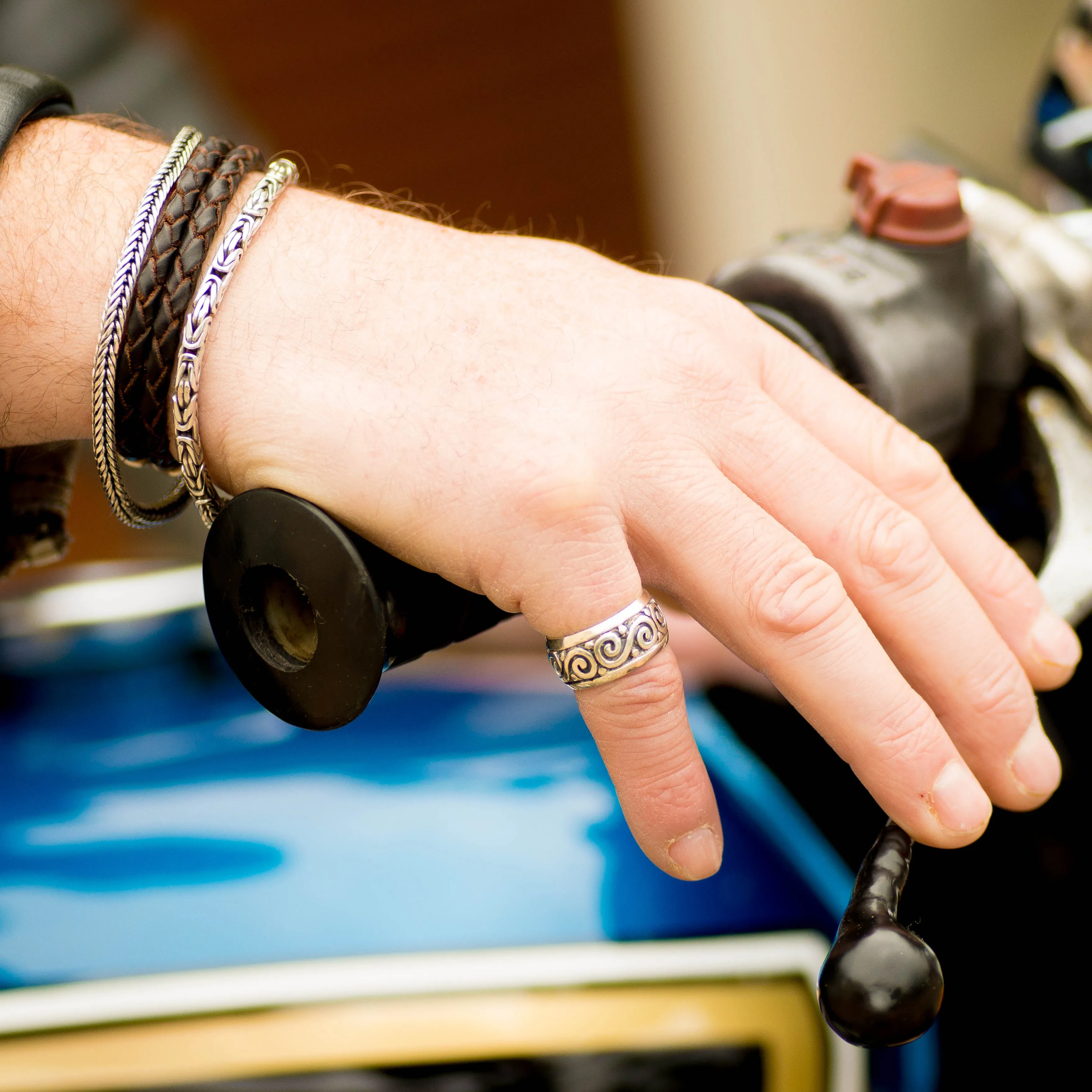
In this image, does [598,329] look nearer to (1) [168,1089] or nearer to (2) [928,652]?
(2) [928,652]

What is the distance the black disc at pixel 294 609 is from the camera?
0.55 m

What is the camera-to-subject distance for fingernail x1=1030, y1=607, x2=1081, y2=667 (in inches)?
25.5

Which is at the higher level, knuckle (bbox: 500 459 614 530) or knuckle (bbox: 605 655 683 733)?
knuckle (bbox: 500 459 614 530)

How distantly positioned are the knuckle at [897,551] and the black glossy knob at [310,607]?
0.81ft

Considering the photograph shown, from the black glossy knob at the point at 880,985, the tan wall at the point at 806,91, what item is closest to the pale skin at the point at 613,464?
the black glossy knob at the point at 880,985

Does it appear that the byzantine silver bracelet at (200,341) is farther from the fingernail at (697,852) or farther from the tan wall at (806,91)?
the tan wall at (806,91)

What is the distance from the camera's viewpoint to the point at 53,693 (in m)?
0.98

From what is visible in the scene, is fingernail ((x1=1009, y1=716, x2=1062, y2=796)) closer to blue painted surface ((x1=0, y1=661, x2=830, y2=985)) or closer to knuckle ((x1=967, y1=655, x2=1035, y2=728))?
knuckle ((x1=967, y1=655, x2=1035, y2=728))

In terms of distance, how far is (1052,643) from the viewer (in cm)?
65

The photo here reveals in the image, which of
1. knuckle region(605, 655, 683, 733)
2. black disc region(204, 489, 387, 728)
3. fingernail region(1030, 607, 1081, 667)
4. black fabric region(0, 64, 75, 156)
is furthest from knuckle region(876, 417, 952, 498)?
black fabric region(0, 64, 75, 156)

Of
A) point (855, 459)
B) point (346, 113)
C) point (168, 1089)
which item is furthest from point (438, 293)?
point (346, 113)

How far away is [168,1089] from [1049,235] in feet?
2.83

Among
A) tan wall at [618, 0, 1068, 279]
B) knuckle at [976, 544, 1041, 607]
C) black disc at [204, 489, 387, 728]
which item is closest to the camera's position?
black disc at [204, 489, 387, 728]

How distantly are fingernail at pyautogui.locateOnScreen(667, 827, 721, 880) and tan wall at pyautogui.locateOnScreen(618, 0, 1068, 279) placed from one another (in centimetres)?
206
